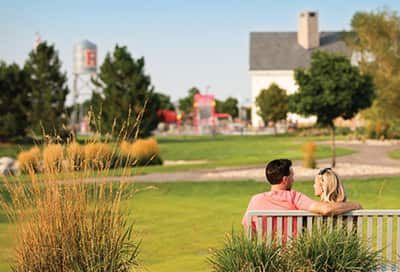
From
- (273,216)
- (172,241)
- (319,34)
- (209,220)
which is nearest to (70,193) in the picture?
(273,216)

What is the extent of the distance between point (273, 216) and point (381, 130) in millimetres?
46336

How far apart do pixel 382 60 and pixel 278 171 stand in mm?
51882

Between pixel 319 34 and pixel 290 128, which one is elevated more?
pixel 319 34

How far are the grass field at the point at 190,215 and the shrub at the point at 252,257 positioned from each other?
216cm

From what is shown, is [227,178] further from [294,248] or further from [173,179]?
[294,248]

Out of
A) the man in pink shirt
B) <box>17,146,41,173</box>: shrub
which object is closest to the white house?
<box>17,146,41,173</box>: shrub

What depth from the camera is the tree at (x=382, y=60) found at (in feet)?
171

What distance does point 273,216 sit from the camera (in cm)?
622

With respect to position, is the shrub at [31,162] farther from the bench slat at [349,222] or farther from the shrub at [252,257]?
the bench slat at [349,222]

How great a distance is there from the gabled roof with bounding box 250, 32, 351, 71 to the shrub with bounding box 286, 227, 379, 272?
291 feet

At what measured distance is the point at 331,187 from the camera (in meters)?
6.37

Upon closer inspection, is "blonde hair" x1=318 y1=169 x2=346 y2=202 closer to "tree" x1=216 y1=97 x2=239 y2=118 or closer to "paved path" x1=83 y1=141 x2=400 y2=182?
"paved path" x1=83 y1=141 x2=400 y2=182

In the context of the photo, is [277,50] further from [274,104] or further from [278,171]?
[278,171]

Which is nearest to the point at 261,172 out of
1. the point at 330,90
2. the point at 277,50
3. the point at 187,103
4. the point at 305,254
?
the point at 330,90
